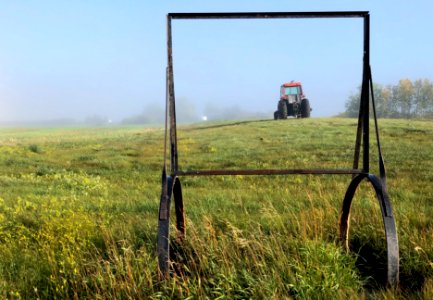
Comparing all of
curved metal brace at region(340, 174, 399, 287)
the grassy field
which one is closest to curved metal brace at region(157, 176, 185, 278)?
the grassy field

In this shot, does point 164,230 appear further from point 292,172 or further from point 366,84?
point 366,84

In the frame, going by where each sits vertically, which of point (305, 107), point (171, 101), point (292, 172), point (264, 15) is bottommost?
point (292, 172)

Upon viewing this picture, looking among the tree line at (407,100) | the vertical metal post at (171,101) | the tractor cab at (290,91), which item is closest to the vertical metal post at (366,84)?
the vertical metal post at (171,101)

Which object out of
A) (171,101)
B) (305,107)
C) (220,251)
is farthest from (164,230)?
(305,107)

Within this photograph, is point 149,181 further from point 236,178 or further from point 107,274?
point 107,274

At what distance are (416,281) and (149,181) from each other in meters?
8.53

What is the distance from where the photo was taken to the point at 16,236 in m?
5.45

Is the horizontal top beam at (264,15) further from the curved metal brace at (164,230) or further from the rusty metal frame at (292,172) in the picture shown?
the curved metal brace at (164,230)

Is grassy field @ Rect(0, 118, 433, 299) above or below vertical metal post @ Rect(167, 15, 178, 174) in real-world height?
below

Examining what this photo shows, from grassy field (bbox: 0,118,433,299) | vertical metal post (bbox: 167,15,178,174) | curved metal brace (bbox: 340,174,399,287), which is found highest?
vertical metal post (bbox: 167,15,178,174)

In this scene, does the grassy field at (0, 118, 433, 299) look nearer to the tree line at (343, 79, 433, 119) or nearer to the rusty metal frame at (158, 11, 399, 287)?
the rusty metal frame at (158, 11, 399, 287)

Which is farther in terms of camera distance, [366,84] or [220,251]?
[366,84]

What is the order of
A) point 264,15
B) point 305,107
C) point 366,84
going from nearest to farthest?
point 264,15, point 366,84, point 305,107

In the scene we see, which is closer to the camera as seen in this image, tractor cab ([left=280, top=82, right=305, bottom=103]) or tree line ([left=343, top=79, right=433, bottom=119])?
tractor cab ([left=280, top=82, right=305, bottom=103])
